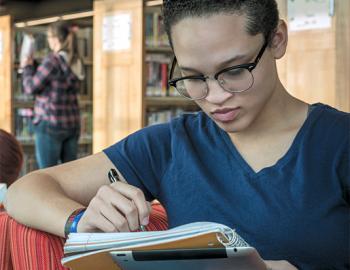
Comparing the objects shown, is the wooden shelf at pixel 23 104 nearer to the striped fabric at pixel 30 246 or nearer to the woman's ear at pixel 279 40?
the striped fabric at pixel 30 246

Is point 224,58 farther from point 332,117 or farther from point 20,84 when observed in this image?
point 20,84

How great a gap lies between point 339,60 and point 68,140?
256 cm

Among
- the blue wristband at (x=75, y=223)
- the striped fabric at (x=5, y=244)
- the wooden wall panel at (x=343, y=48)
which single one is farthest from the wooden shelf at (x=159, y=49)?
the blue wristband at (x=75, y=223)

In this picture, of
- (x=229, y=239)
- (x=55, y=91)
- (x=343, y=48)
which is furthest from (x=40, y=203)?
(x=55, y=91)

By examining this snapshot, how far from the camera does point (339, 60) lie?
4254 millimetres

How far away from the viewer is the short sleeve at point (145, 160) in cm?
160

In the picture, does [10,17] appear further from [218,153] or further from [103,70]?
[218,153]

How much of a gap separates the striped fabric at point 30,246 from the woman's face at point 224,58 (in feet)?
1.54

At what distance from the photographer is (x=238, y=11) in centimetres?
134

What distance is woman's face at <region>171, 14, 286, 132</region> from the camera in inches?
52.3

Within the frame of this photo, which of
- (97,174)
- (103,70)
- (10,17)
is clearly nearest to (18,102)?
(10,17)

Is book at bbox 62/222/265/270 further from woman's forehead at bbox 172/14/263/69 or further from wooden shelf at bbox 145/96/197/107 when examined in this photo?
wooden shelf at bbox 145/96/197/107

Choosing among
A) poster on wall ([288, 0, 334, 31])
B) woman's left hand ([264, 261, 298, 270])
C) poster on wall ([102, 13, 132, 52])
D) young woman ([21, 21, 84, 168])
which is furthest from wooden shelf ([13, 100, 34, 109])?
woman's left hand ([264, 261, 298, 270])

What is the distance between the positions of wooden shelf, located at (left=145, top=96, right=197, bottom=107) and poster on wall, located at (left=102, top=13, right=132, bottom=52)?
1.68ft
